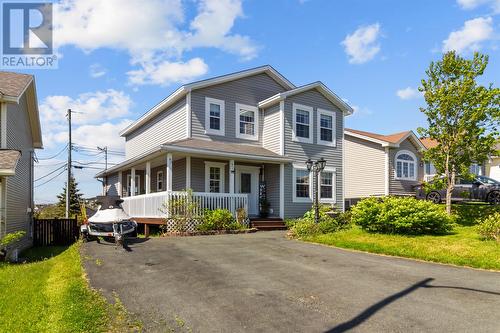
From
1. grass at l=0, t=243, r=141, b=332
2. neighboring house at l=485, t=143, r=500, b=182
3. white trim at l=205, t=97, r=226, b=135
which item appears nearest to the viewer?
grass at l=0, t=243, r=141, b=332

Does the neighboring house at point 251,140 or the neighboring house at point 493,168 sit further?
the neighboring house at point 493,168

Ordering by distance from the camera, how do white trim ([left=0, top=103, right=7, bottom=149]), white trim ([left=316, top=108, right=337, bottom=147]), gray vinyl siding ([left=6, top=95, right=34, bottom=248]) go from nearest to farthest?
white trim ([left=0, top=103, right=7, bottom=149]), gray vinyl siding ([left=6, top=95, right=34, bottom=248]), white trim ([left=316, top=108, right=337, bottom=147])

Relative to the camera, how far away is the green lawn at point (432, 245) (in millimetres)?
9805

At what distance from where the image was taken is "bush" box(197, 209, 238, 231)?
53.3ft

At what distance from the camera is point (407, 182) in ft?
93.2

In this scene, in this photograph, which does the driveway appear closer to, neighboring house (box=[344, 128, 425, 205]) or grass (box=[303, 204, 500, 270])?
grass (box=[303, 204, 500, 270])

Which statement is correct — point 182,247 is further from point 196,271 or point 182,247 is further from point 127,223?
point 196,271

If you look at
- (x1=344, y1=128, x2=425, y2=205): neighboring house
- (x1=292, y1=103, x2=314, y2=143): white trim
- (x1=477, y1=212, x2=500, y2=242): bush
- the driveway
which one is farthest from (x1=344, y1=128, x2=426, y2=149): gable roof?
the driveway

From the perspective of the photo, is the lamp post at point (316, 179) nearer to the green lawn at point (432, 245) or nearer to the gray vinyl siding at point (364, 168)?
the green lawn at point (432, 245)

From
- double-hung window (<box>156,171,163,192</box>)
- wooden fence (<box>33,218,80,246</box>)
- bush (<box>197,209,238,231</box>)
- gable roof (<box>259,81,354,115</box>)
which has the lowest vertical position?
wooden fence (<box>33,218,80,246</box>)

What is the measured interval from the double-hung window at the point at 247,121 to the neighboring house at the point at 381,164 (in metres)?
10.1

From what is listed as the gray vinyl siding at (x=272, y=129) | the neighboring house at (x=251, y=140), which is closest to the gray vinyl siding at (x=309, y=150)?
the neighboring house at (x=251, y=140)

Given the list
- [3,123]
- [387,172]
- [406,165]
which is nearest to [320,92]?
[387,172]

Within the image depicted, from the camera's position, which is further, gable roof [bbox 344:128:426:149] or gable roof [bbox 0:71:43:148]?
gable roof [bbox 344:128:426:149]
